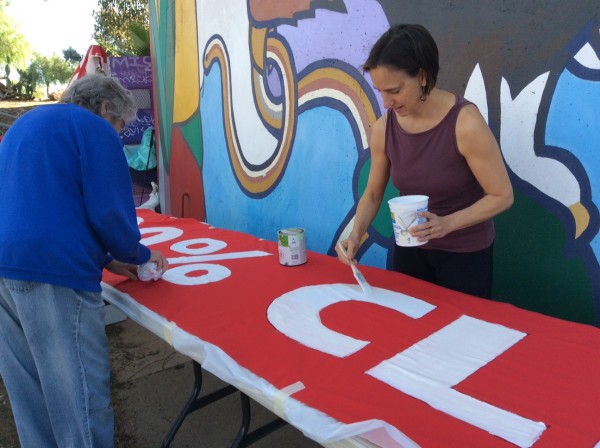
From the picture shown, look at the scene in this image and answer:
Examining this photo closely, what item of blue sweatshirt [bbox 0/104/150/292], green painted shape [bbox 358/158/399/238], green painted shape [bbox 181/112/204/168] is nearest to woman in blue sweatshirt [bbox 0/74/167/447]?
blue sweatshirt [bbox 0/104/150/292]

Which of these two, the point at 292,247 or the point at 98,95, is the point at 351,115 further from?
the point at 98,95

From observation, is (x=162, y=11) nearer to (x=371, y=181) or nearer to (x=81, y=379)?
(x=371, y=181)

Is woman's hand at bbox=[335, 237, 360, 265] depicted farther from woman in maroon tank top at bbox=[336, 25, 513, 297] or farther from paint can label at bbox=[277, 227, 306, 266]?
paint can label at bbox=[277, 227, 306, 266]

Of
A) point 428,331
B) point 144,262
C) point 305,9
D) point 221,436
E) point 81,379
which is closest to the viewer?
point 428,331

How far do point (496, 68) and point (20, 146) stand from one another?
178cm

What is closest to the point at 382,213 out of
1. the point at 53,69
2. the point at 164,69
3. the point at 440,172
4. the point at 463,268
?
the point at 463,268

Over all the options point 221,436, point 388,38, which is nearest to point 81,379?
point 221,436

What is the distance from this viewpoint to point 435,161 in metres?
1.54

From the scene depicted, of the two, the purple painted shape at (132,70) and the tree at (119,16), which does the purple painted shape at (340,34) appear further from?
the tree at (119,16)

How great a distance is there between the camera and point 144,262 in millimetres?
1886

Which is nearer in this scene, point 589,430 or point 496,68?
point 589,430

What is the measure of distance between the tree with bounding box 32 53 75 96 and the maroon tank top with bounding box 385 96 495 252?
5037 cm

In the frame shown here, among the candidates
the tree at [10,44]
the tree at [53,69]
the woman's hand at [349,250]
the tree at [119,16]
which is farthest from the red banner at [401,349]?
the tree at [53,69]

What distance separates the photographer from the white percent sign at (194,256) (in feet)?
6.60
